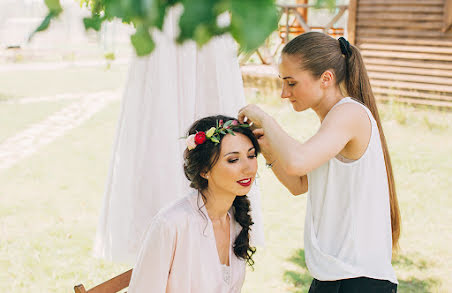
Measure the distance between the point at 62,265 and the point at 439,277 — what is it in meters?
3.17

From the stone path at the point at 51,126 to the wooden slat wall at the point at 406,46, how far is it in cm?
599

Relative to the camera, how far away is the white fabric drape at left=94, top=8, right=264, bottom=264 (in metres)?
2.72

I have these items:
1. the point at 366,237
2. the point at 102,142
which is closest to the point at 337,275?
the point at 366,237

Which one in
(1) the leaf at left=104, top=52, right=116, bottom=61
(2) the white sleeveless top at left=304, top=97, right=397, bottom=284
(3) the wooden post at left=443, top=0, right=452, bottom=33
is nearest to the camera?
(1) the leaf at left=104, top=52, right=116, bottom=61

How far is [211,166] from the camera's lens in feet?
7.43

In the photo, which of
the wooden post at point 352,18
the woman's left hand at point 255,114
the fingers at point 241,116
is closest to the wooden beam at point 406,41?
the wooden post at point 352,18

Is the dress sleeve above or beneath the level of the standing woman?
beneath

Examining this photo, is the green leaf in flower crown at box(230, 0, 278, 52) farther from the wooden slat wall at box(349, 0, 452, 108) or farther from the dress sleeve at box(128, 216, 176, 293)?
the wooden slat wall at box(349, 0, 452, 108)

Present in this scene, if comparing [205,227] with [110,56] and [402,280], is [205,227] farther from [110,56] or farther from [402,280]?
[402,280]

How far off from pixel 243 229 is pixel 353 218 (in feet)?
2.17

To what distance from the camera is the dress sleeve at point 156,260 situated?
214cm

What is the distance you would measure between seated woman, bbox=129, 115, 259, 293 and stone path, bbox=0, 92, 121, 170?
19.8 ft

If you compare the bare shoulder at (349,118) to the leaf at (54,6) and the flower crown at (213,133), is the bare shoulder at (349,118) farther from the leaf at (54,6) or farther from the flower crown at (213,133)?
the leaf at (54,6)

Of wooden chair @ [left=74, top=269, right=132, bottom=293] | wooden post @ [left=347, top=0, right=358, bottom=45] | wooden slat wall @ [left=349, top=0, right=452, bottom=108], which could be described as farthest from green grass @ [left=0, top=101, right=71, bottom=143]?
wooden chair @ [left=74, top=269, right=132, bottom=293]
